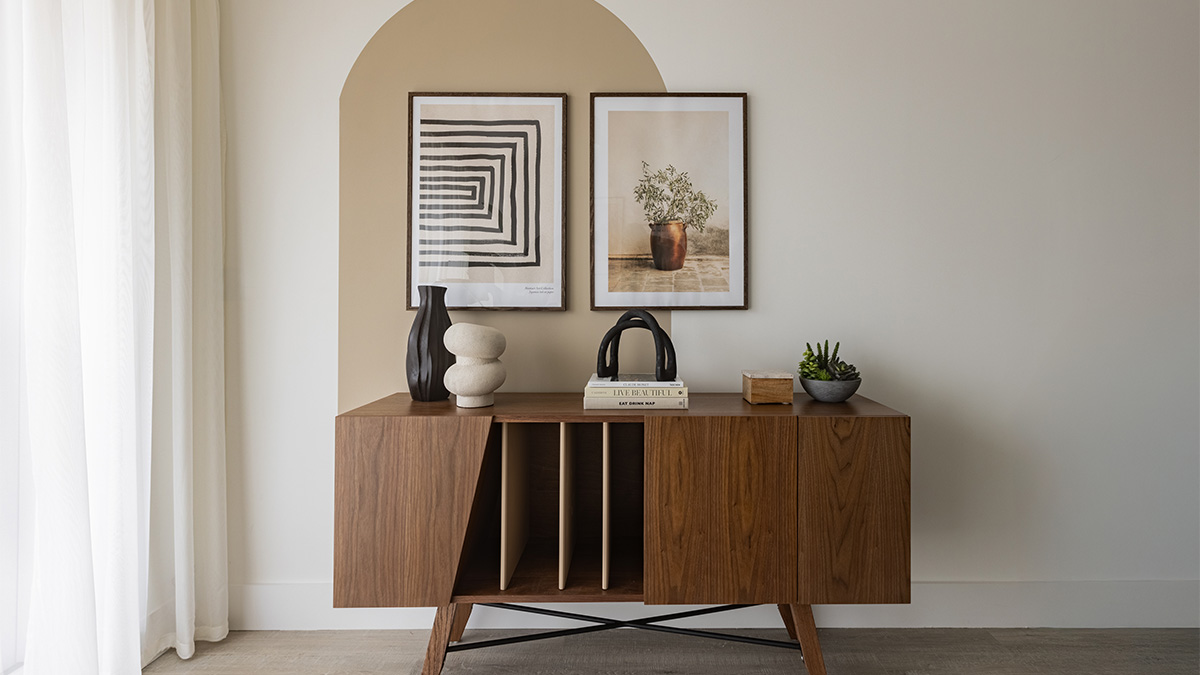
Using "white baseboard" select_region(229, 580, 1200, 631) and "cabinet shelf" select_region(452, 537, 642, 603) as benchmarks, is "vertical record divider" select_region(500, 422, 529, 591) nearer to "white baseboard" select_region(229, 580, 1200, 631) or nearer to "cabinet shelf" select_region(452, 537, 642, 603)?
"cabinet shelf" select_region(452, 537, 642, 603)

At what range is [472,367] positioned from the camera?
1541mm

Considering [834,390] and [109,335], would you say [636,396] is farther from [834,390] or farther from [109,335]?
[109,335]

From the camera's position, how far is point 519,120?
188 centimetres

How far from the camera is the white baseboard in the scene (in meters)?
1.89

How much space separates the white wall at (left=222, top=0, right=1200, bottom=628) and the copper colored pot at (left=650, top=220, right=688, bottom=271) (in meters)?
0.15

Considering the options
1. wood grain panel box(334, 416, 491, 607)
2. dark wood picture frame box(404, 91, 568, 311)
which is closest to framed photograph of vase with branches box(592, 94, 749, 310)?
dark wood picture frame box(404, 91, 568, 311)

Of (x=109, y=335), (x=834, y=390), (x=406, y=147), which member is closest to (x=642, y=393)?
(x=834, y=390)

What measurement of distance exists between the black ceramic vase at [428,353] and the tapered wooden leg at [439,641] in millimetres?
524

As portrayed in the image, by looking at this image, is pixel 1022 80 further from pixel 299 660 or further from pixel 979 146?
pixel 299 660

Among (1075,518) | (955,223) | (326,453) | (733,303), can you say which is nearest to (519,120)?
(733,303)

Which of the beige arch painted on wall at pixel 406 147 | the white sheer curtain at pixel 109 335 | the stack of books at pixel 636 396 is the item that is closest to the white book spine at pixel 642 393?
the stack of books at pixel 636 396

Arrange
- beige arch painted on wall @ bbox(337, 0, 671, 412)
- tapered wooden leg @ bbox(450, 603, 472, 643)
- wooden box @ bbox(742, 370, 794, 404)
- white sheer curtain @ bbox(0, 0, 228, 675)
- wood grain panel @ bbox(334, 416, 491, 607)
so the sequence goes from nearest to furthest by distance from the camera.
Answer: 1. white sheer curtain @ bbox(0, 0, 228, 675)
2. wood grain panel @ bbox(334, 416, 491, 607)
3. wooden box @ bbox(742, 370, 794, 404)
4. tapered wooden leg @ bbox(450, 603, 472, 643)
5. beige arch painted on wall @ bbox(337, 0, 671, 412)

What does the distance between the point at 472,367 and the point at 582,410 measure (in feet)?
0.94

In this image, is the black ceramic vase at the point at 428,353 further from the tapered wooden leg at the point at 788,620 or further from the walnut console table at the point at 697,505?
the tapered wooden leg at the point at 788,620
